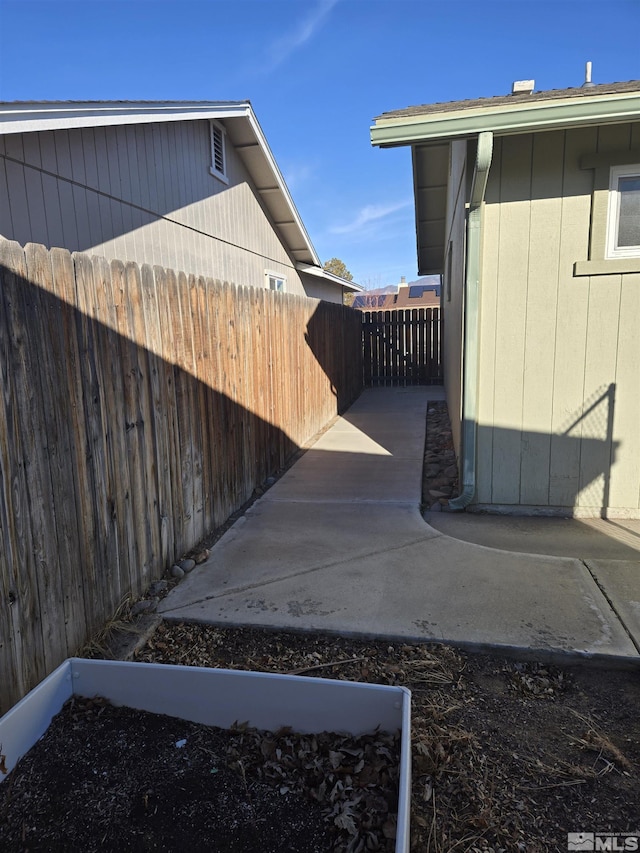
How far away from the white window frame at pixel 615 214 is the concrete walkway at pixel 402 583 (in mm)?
2208

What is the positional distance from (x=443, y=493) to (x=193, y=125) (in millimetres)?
7358

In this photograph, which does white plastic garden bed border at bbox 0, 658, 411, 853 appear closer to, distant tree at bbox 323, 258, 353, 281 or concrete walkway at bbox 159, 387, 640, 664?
concrete walkway at bbox 159, 387, 640, 664

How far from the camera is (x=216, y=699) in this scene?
1942 millimetres

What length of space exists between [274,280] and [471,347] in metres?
9.48

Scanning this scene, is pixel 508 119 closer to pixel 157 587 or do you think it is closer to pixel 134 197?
pixel 157 587

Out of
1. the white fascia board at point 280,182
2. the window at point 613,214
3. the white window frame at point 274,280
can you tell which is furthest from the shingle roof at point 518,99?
the white window frame at point 274,280

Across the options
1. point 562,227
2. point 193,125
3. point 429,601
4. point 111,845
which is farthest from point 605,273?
point 193,125

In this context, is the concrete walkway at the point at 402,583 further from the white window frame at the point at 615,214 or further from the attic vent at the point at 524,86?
the attic vent at the point at 524,86

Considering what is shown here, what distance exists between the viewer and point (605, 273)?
436 centimetres

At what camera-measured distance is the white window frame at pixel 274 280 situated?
1281 centimetres

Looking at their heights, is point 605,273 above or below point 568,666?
above

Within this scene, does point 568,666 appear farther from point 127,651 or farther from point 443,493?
point 443,493

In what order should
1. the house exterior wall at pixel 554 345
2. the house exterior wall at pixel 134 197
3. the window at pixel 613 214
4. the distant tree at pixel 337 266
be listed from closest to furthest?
1. the window at pixel 613 214
2. the house exterior wall at pixel 554 345
3. the house exterior wall at pixel 134 197
4. the distant tree at pixel 337 266

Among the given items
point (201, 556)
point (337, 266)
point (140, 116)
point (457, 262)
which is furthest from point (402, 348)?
point (337, 266)
